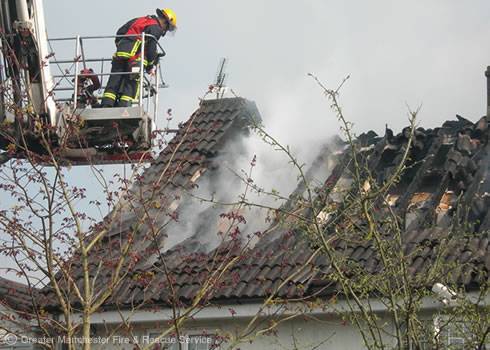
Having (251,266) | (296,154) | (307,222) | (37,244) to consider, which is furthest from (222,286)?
(296,154)

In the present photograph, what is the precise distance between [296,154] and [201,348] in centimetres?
433

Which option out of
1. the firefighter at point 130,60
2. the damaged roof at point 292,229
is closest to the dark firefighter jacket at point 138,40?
the firefighter at point 130,60

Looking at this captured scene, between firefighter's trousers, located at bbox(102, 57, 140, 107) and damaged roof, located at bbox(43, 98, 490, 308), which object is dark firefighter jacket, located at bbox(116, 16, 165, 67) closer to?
firefighter's trousers, located at bbox(102, 57, 140, 107)

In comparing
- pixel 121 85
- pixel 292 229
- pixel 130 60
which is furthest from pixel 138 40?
pixel 292 229

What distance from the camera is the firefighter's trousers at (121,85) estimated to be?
13750 millimetres

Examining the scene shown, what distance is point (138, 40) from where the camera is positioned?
14047 millimetres

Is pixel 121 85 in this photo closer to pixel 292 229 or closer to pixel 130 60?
pixel 130 60

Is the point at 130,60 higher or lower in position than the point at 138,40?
lower

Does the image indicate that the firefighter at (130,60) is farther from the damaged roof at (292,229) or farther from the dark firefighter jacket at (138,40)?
the damaged roof at (292,229)

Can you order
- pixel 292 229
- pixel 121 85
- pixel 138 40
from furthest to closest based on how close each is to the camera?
pixel 138 40 → pixel 121 85 → pixel 292 229

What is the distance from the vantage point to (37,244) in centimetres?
1012

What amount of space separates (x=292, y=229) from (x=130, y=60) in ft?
16.1

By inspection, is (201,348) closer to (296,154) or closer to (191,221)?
(191,221)

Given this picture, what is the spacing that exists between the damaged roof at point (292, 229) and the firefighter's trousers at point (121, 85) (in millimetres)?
863
